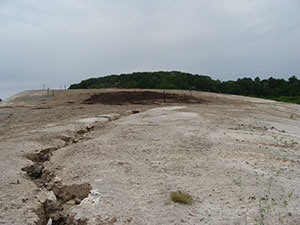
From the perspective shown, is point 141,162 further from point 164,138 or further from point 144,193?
point 164,138

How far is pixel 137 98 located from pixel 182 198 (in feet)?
56.5

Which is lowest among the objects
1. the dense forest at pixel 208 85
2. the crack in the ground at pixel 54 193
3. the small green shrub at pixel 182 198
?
the crack in the ground at pixel 54 193

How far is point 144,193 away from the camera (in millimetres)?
4688

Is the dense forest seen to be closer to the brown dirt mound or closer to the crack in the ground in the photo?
the brown dirt mound

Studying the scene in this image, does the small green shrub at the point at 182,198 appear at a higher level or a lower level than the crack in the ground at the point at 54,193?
higher

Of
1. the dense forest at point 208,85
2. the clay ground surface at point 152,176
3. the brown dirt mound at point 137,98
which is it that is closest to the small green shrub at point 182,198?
the clay ground surface at point 152,176

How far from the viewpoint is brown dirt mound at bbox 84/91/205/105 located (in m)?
20.5

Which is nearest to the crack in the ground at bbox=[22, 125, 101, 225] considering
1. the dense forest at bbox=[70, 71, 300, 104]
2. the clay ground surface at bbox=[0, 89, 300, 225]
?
the clay ground surface at bbox=[0, 89, 300, 225]

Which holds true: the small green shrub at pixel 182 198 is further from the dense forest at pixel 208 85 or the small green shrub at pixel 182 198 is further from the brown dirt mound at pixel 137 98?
the dense forest at pixel 208 85

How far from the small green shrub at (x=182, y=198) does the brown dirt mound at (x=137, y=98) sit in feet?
51.0

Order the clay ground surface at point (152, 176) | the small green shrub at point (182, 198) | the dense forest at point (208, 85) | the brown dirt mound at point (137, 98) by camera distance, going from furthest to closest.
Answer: the dense forest at point (208, 85) < the brown dirt mound at point (137, 98) < the small green shrub at point (182, 198) < the clay ground surface at point (152, 176)

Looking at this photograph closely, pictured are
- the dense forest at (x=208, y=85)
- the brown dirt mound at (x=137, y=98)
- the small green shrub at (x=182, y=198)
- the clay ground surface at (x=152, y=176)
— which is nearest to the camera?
the clay ground surface at (x=152, y=176)

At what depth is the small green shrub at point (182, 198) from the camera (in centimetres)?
434

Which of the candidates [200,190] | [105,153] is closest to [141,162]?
[105,153]
